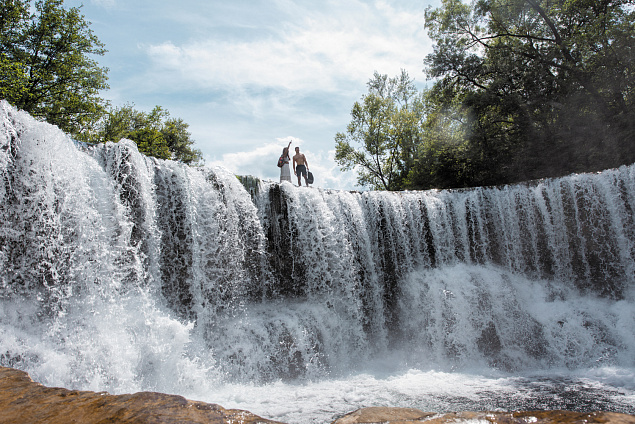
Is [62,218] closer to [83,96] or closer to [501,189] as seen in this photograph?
[501,189]

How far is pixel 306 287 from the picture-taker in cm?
847

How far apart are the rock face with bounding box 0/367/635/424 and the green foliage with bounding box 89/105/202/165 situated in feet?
62.1

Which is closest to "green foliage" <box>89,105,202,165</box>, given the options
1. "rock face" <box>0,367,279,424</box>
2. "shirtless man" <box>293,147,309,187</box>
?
"shirtless man" <box>293,147,309,187</box>

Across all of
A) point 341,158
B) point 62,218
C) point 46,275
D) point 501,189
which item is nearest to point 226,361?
point 46,275

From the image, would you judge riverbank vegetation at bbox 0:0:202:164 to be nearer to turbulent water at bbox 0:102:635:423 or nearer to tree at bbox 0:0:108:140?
tree at bbox 0:0:108:140

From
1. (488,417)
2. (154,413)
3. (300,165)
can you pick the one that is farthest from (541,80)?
(154,413)

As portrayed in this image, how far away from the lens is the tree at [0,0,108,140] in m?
14.3

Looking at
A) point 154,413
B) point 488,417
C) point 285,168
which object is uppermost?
point 285,168

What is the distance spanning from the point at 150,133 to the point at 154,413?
78.5ft

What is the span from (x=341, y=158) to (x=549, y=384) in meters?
22.8

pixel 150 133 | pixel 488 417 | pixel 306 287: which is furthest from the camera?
pixel 150 133

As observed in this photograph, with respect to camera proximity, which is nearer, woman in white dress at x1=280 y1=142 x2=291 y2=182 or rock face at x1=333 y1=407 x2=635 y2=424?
rock face at x1=333 y1=407 x2=635 y2=424

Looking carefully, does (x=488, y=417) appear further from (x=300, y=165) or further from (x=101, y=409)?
(x=300, y=165)

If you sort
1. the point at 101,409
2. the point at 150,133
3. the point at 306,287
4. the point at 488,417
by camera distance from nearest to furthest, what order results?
the point at 488,417, the point at 101,409, the point at 306,287, the point at 150,133
